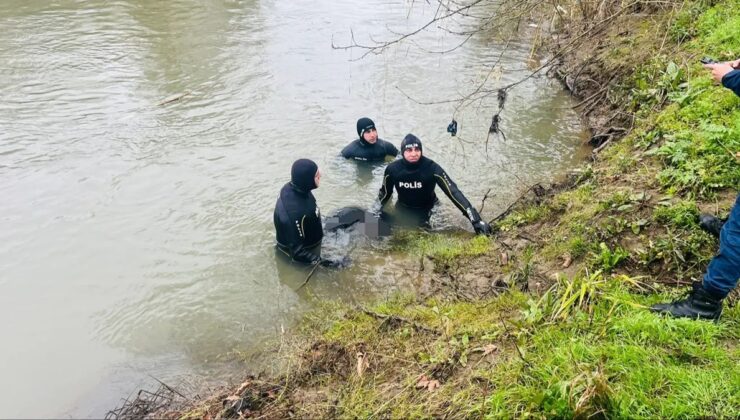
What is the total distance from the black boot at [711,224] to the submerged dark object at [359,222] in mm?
3699

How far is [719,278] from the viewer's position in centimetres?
347

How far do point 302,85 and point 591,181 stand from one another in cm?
748

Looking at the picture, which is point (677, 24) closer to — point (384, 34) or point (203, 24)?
point (384, 34)

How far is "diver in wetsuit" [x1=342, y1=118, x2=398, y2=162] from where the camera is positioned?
8.62m

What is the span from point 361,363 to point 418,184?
359 cm

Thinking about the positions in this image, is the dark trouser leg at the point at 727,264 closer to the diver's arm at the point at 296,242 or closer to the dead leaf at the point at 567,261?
the dead leaf at the point at 567,261

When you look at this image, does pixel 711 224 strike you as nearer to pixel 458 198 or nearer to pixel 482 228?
pixel 482 228

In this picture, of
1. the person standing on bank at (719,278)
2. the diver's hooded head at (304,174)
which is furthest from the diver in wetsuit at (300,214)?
the person standing on bank at (719,278)

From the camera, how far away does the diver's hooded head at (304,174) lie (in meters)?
5.94

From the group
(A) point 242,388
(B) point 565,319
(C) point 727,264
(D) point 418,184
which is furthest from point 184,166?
(C) point 727,264

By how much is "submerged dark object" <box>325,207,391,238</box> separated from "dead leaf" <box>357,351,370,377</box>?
3.09m

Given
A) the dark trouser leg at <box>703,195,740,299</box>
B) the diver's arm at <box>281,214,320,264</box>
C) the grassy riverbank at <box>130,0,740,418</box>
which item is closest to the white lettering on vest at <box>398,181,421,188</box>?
the grassy riverbank at <box>130,0,740,418</box>

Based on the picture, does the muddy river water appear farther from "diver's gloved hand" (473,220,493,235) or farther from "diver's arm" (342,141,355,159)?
"diver's gloved hand" (473,220,493,235)

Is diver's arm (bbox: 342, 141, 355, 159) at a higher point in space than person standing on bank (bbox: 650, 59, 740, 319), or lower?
lower
